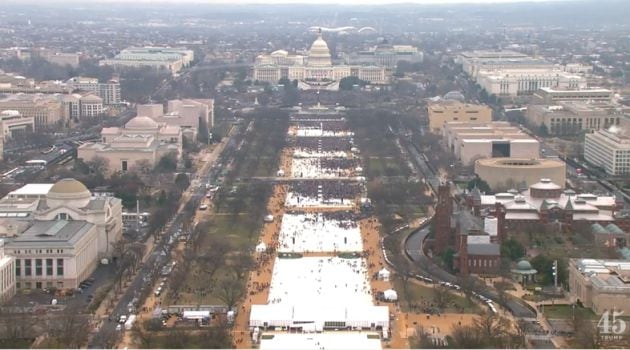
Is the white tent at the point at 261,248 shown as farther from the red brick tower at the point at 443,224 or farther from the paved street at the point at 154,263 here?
the red brick tower at the point at 443,224

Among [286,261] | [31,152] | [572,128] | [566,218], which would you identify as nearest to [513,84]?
[572,128]

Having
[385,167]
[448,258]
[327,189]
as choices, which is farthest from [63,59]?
[448,258]

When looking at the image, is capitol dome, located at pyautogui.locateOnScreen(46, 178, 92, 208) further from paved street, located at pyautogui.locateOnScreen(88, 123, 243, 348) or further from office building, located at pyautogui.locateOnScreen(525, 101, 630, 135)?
office building, located at pyautogui.locateOnScreen(525, 101, 630, 135)

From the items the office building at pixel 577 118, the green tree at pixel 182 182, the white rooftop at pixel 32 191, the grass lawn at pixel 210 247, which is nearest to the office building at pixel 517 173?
the grass lawn at pixel 210 247

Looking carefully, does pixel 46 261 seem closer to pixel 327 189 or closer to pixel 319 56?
pixel 327 189

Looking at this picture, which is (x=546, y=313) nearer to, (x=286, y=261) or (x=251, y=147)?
(x=286, y=261)

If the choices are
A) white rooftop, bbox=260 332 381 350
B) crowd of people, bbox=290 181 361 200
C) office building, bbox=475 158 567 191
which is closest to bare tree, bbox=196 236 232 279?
white rooftop, bbox=260 332 381 350
